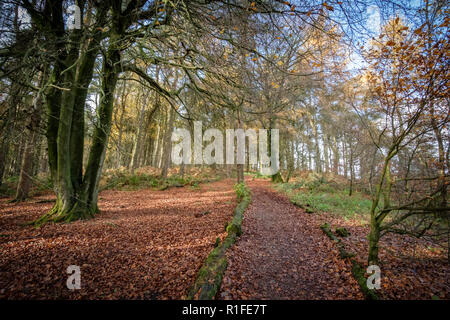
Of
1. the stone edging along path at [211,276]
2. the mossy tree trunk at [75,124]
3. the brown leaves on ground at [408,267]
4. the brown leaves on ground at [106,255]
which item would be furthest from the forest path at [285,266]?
the mossy tree trunk at [75,124]

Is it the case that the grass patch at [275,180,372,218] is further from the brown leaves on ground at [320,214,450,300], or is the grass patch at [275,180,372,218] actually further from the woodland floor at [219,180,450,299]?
the brown leaves on ground at [320,214,450,300]

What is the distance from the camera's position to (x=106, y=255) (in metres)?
3.42

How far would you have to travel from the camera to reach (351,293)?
285 cm

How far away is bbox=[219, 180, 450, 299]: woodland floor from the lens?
282 centimetres

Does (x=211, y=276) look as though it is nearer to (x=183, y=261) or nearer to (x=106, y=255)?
(x=183, y=261)

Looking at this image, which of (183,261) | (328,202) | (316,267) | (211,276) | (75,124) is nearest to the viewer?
(211,276)

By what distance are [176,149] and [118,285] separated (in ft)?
88.7

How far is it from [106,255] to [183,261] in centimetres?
138

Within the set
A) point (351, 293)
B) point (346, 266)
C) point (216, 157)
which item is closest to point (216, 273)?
point (351, 293)

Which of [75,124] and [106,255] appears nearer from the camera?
[106,255]

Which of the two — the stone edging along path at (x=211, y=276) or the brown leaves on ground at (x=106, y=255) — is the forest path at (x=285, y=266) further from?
the brown leaves on ground at (x=106, y=255)

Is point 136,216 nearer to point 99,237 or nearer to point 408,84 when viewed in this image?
point 99,237

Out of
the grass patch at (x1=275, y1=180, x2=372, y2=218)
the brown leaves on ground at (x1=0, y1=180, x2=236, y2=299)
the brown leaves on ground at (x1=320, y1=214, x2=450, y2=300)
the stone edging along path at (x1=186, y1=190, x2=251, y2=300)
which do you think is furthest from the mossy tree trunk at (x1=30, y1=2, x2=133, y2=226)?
the grass patch at (x1=275, y1=180, x2=372, y2=218)

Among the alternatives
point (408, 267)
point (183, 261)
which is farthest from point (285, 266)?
point (408, 267)
